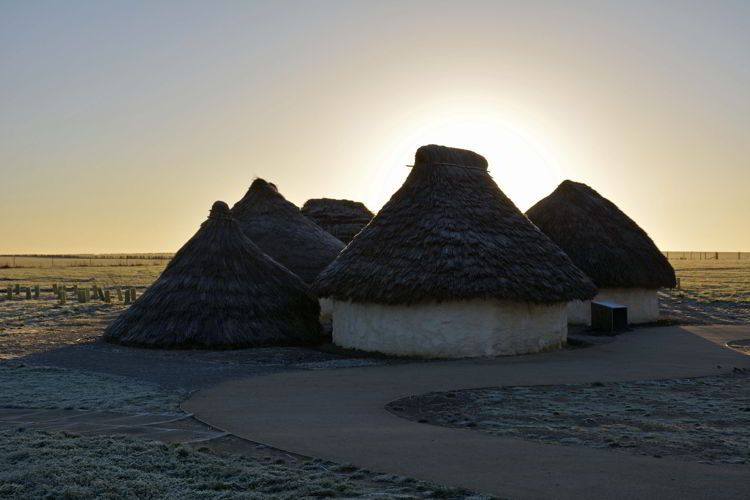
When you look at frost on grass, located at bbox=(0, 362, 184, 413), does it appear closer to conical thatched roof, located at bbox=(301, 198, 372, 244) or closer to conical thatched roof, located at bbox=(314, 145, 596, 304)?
conical thatched roof, located at bbox=(314, 145, 596, 304)

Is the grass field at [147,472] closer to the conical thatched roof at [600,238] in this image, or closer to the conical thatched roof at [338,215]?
the conical thatched roof at [600,238]

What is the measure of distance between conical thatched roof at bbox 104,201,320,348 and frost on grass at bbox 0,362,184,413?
4.45m

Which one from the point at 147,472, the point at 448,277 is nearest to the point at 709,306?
the point at 448,277

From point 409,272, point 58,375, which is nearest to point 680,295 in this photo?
point 409,272

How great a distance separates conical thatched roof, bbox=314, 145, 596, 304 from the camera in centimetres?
1542

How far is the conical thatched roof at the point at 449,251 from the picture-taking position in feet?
50.6

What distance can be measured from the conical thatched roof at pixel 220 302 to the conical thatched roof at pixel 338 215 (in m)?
14.3

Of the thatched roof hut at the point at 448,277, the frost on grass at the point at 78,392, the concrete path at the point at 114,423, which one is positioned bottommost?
the concrete path at the point at 114,423

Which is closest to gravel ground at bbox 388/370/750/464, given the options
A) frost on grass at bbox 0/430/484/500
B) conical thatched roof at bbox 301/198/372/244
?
frost on grass at bbox 0/430/484/500

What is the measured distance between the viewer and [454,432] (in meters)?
7.67

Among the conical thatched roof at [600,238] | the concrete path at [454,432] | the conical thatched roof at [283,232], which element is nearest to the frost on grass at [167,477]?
the concrete path at [454,432]

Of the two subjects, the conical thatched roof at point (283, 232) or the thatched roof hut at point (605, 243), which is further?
the conical thatched roof at point (283, 232)

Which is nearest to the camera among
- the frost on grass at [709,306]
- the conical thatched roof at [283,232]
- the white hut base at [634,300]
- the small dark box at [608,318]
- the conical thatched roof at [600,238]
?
the small dark box at [608,318]

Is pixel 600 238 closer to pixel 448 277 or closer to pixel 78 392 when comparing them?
pixel 448 277
